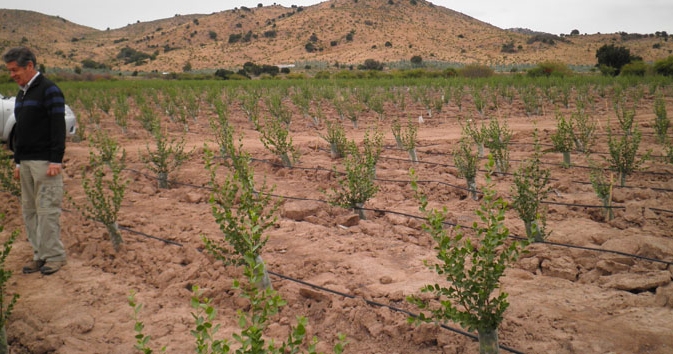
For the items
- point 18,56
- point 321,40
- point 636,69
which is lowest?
point 18,56

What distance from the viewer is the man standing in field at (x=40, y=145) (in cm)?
372

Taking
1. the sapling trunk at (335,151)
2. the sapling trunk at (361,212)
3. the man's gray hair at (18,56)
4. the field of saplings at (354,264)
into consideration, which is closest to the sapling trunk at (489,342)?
the field of saplings at (354,264)

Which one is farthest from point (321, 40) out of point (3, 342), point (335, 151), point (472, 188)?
point (3, 342)

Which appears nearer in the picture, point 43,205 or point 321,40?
point 43,205

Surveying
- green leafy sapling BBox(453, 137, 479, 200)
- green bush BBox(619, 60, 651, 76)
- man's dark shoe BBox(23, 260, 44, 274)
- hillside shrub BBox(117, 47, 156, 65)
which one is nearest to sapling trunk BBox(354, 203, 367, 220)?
green leafy sapling BBox(453, 137, 479, 200)

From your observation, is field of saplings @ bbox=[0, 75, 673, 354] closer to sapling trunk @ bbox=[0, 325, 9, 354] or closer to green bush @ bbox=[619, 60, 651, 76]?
sapling trunk @ bbox=[0, 325, 9, 354]

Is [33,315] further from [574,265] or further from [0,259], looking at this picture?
[574,265]

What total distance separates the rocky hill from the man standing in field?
1867 inches

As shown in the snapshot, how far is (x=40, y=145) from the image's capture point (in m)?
3.79

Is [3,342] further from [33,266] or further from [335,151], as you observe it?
[335,151]

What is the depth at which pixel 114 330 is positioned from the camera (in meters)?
3.16

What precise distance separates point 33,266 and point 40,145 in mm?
1194

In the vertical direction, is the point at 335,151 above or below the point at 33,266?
above

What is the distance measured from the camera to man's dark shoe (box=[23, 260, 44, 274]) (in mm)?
4035
